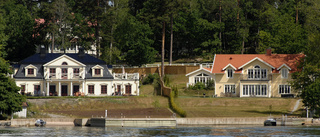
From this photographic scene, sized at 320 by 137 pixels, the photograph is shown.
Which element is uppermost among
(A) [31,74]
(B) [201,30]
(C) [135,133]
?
(B) [201,30]

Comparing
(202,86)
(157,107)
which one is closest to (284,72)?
(202,86)

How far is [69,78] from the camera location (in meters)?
106

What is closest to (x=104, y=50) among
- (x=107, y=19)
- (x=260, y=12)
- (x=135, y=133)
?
(x=107, y=19)

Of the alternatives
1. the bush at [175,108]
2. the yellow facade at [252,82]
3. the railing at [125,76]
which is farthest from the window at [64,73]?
the yellow facade at [252,82]

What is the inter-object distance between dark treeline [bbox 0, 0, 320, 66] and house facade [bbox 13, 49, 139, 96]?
40.4ft

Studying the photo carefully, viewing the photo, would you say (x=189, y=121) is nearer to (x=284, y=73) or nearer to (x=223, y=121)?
(x=223, y=121)

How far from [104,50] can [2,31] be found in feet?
56.5

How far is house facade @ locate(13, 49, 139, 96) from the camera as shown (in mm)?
105688

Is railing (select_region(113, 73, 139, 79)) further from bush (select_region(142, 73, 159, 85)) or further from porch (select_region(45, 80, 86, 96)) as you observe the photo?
bush (select_region(142, 73, 159, 85))

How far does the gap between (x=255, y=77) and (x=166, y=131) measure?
29.3 m

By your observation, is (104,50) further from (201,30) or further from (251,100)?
(251,100)

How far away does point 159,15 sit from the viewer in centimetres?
12175

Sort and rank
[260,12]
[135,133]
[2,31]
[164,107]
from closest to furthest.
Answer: [135,133] → [164,107] → [2,31] → [260,12]

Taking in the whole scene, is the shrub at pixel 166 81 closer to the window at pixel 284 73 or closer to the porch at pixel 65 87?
the porch at pixel 65 87
